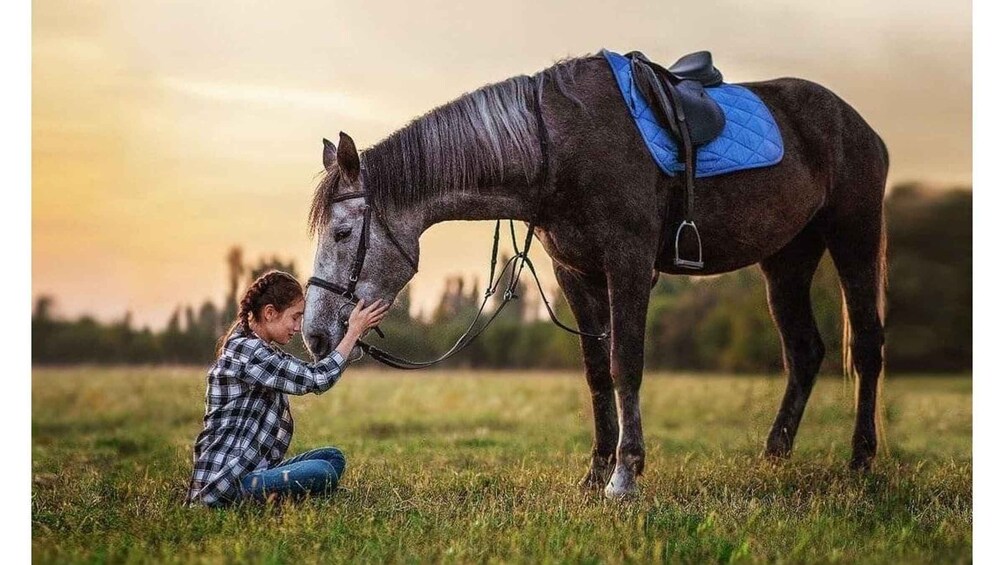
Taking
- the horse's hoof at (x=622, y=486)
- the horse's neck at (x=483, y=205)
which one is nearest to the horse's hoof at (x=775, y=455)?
the horse's hoof at (x=622, y=486)

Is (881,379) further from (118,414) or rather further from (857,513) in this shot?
(118,414)

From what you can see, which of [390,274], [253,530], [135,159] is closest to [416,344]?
[135,159]

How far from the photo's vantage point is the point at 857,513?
396 cm

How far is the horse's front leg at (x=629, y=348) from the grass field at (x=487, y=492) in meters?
0.25

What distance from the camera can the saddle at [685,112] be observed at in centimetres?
440

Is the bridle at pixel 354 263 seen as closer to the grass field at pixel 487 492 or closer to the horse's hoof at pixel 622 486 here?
the grass field at pixel 487 492

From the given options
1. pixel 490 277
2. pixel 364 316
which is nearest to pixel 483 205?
pixel 490 277

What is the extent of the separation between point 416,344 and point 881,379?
130 inches

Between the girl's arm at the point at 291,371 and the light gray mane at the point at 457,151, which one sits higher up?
the light gray mane at the point at 457,151

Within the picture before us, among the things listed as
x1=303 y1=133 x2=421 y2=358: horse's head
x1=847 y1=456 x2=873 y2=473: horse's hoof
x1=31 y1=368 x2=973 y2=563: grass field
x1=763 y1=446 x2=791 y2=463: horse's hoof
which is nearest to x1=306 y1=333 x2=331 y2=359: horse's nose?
x1=303 y1=133 x2=421 y2=358: horse's head

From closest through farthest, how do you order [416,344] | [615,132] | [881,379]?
[615,132] → [881,379] → [416,344]

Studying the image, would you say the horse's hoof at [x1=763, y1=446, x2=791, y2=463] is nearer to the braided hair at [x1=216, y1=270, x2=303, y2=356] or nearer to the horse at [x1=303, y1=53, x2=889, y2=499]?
the horse at [x1=303, y1=53, x2=889, y2=499]

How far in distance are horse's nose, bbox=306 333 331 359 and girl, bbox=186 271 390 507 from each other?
0.09 meters

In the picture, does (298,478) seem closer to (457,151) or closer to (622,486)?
(622,486)
